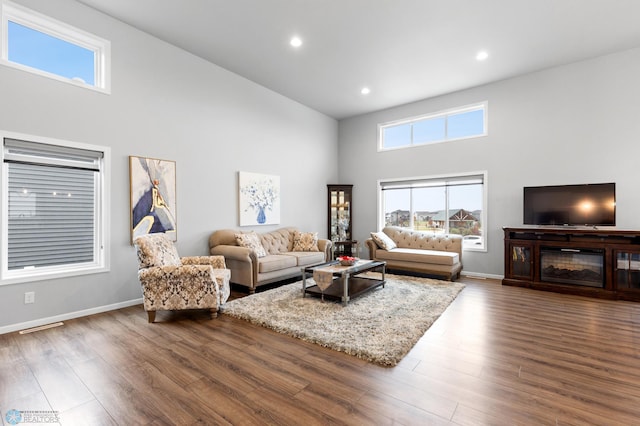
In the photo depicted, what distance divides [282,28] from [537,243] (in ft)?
16.5

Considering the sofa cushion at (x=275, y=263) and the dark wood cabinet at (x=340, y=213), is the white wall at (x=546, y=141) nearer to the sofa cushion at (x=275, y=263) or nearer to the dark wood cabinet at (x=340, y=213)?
the dark wood cabinet at (x=340, y=213)

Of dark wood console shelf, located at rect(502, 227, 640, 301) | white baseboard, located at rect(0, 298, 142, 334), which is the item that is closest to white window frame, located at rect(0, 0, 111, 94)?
white baseboard, located at rect(0, 298, 142, 334)

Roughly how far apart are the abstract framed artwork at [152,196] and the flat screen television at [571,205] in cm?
575

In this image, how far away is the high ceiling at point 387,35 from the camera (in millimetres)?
3525

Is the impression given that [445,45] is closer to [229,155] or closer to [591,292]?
[229,155]

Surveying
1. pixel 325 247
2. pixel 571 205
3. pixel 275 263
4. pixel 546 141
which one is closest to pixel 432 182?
pixel 546 141

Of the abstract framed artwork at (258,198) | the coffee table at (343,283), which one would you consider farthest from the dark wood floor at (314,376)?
the abstract framed artwork at (258,198)

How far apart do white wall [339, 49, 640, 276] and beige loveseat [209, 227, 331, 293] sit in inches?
124

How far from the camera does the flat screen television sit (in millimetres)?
4449

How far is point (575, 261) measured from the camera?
4.50m

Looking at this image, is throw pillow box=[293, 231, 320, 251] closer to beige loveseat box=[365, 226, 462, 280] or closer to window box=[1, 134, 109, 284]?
beige loveseat box=[365, 226, 462, 280]

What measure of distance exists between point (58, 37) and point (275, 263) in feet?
12.8

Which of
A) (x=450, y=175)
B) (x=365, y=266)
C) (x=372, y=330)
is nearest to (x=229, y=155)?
(x=365, y=266)

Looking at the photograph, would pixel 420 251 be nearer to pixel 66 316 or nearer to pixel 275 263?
pixel 275 263
